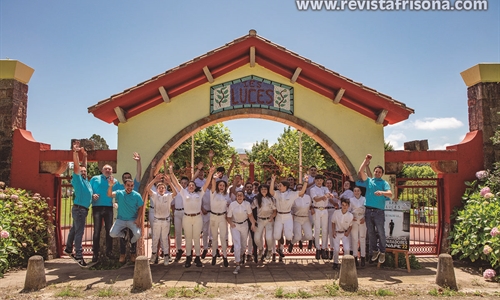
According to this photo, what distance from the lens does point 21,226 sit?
759cm

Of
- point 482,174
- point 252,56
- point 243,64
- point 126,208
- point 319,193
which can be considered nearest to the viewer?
point 126,208

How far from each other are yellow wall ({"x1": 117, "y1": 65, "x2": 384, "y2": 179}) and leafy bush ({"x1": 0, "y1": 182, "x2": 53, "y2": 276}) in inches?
77.6

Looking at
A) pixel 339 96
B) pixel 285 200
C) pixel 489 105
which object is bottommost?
pixel 285 200

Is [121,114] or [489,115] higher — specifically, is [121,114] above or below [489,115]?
below

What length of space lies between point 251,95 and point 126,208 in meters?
3.76

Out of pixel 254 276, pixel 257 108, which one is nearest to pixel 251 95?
pixel 257 108

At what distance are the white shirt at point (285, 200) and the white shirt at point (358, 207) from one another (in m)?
1.16

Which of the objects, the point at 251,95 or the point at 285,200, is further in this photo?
the point at 251,95

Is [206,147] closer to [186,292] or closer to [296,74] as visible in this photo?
[296,74]

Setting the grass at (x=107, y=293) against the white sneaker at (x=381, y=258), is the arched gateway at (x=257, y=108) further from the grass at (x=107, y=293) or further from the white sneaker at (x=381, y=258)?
the grass at (x=107, y=293)

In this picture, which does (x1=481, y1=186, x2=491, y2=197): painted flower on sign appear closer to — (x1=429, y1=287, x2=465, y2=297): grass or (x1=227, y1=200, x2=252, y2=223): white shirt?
(x1=429, y1=287, x2=465, y2=297): grass

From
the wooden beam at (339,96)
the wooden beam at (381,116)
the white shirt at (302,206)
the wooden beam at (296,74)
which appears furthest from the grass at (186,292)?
the wooden beam at (381,116)

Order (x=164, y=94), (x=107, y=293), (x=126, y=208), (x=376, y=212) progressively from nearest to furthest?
(x=107, y=293) < (x=126, y=208) < (x=376, y=212) < (x=164, y=94)

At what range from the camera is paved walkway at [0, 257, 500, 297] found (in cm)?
629
